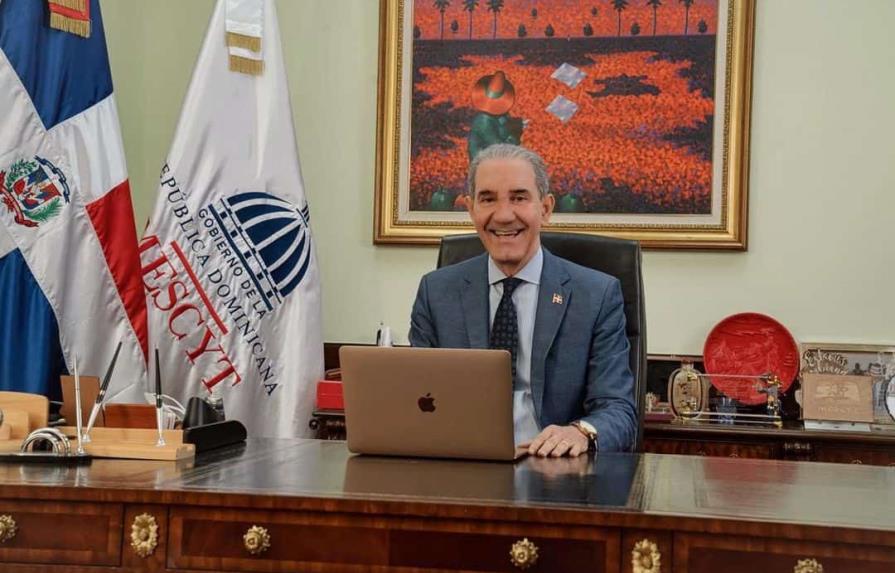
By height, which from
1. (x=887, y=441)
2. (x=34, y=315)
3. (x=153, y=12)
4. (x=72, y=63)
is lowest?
(x=887, y=441)

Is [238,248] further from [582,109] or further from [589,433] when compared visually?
[589,433]

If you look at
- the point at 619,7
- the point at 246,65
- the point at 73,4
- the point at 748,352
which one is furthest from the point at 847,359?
the point at 73,4

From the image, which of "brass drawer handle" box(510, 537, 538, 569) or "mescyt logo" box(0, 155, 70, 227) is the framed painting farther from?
"brass drawer handle" box(510, 537, 538, 569)

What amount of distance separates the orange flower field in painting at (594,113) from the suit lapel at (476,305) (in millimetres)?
1187

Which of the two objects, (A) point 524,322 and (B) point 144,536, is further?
(A) point 524,322

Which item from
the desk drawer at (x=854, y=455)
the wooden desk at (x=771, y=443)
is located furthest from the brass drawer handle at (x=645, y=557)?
the desk drawer at (x=854, y=455)

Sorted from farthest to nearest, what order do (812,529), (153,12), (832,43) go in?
1. (153,12)
2. (832,43)
3. (812,529)

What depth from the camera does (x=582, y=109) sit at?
4.00 meters

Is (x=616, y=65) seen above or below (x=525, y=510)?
above

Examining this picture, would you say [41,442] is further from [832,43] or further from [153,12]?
[832,43]

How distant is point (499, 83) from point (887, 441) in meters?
1.96

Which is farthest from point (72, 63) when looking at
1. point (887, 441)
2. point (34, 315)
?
point (887, 441)

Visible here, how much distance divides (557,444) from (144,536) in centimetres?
95

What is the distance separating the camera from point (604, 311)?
279cm
